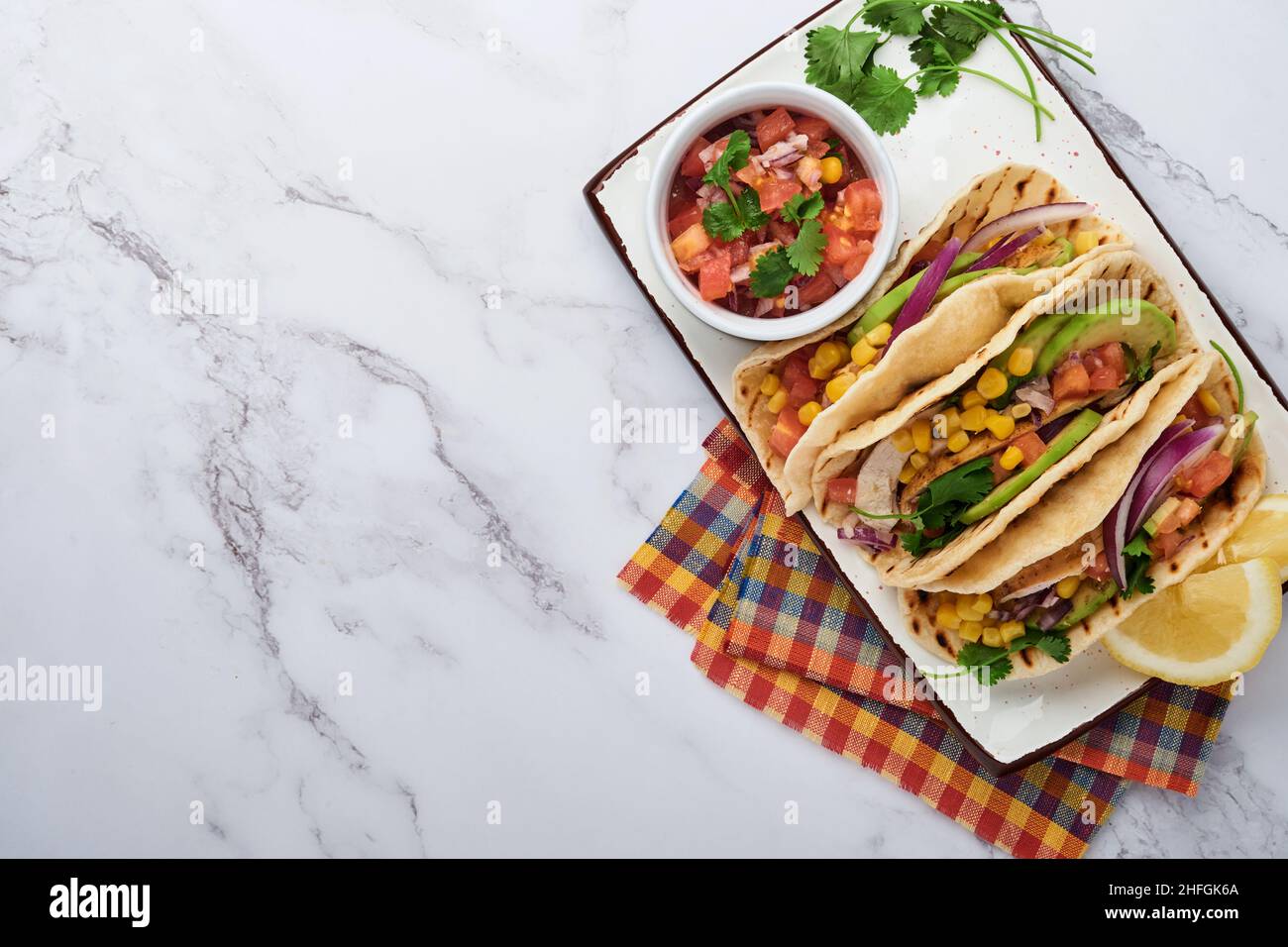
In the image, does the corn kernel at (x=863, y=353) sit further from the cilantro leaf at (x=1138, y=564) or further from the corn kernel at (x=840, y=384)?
the cilantro leaf at (x=1138, y=564)

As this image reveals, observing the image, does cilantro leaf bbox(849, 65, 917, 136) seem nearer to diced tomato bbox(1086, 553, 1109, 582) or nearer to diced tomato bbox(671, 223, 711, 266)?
diced tomato bbox(671, 223, 711, 266)

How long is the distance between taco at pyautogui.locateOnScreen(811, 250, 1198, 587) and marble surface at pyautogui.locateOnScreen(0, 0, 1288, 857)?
789 mm

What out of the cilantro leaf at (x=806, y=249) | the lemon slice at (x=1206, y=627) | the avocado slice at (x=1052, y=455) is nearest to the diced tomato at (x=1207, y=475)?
the lemon slice at (x=1206, y=627)

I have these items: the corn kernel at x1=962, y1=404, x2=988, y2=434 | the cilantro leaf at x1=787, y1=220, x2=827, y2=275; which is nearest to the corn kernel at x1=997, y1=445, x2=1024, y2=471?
the corn kernel at x1=962, y1=404, x2=988, y2=434

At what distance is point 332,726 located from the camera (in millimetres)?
3719

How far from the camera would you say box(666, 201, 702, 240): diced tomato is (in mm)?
3148

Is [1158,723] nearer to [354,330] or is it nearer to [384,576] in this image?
[384,576]

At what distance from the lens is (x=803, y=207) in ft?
10.0

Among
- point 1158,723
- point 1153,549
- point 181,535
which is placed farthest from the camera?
point 181,535

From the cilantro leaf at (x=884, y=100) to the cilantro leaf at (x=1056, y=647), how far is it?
175 centimetres

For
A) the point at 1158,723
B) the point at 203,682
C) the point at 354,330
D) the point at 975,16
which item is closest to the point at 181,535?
the point at 203,682

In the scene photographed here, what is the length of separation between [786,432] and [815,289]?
18.6 inches

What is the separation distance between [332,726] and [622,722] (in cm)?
111

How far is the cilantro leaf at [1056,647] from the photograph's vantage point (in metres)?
3.09
